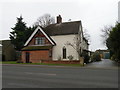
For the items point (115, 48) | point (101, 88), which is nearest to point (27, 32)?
point (115, 48)

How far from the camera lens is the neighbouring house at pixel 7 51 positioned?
141 ft

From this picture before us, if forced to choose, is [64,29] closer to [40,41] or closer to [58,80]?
[40,41]

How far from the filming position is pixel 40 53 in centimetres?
3181

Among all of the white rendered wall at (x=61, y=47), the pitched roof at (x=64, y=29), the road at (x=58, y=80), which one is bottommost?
the road at (x=58, y=80)

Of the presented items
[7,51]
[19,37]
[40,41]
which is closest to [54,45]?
[40,41]

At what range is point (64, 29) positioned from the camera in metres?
33.9

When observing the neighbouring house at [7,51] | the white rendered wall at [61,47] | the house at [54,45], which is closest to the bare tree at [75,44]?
the house at [54,45]

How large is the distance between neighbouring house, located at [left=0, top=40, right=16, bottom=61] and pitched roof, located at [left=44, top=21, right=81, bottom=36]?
14.7m

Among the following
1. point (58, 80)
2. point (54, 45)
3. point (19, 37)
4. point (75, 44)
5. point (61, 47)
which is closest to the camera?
point (58, 80)

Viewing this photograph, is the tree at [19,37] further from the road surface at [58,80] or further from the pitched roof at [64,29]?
the road surface at [58,80]

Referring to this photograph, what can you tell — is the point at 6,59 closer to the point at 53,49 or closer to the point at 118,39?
the point at 53,49

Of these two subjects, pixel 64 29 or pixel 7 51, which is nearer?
pixel 64 29

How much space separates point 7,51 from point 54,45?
1752 cm

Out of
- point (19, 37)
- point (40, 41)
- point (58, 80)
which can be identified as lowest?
point (58, 80)
